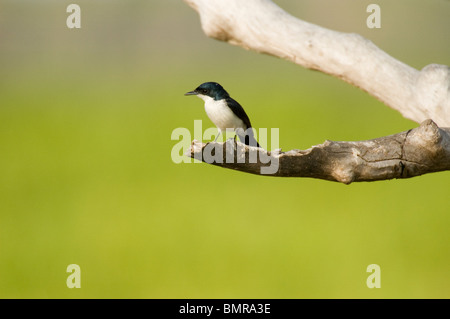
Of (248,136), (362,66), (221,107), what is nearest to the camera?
(362,66)

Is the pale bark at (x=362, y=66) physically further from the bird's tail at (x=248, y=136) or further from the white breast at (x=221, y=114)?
the bird's tail at (x=248, y=136)

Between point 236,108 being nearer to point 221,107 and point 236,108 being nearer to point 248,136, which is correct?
point 221,107

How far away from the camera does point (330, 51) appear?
140 inches

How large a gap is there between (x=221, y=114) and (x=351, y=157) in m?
1.46

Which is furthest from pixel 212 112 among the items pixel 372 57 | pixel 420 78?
pixel 420 78

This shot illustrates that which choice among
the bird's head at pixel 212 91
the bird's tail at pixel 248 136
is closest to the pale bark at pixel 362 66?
the bird's head at pixel 212 91

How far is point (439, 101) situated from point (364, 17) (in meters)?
9.39

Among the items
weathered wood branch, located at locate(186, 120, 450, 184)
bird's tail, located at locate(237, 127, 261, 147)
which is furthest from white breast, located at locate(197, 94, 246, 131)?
weathered wood branch, located at locate(186, 120, 450, 184)

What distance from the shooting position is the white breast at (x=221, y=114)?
13.1 ft

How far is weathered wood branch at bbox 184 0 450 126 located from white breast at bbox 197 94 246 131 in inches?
19.7

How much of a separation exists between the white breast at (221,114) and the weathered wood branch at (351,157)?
137cm

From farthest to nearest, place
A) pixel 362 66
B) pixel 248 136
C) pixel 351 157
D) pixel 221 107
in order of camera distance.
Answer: pixel 248 136 < pixel 221 107 < pixel 362 66 < pixel 351 157

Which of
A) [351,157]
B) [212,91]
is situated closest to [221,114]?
[212,91]

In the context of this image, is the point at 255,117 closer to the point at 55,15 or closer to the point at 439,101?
the point at 55,15
